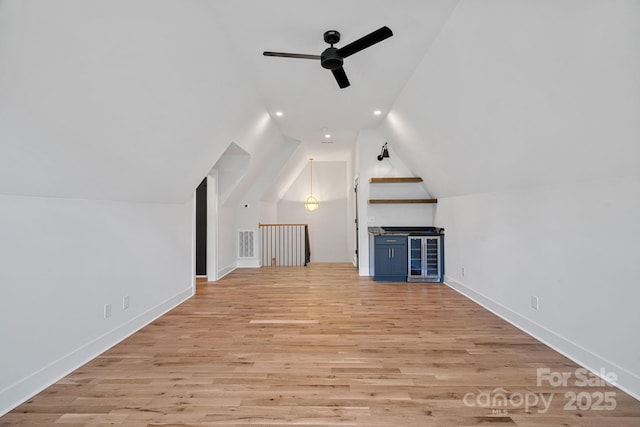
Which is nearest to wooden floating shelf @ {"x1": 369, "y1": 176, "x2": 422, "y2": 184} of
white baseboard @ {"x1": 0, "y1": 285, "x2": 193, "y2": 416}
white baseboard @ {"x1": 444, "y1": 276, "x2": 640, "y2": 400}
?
white baseboard @ {"x1": 444, "y1": 276, "x2": 640, "y2": 400}

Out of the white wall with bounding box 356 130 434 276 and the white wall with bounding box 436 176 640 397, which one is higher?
the white wall with bounding box 356 130 434 276

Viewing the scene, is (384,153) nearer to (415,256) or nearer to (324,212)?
(415,256)

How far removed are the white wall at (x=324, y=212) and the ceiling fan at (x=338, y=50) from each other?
722 cm

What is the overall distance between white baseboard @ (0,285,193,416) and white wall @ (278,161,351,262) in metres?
6.95

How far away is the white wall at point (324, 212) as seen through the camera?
33.3 ft

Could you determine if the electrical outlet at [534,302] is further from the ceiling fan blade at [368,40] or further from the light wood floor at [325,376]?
the ceiling fan blade at [368,40]

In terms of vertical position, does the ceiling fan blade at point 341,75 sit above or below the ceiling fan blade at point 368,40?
below

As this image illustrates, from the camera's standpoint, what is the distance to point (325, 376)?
2.26 metres

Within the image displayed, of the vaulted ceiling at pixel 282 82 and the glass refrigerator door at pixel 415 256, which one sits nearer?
the vaulted ceiling at pixel 282 82


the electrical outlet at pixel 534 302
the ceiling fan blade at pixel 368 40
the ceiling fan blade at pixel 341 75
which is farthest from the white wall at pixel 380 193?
the ceiling fan blade at pixel 368 40

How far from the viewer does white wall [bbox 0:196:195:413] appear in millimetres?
1936

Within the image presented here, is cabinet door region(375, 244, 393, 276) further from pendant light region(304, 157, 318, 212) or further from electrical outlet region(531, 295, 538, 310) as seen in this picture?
pendant light region(304, 157, 318, 212)

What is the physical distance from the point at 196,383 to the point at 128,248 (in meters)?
1.72

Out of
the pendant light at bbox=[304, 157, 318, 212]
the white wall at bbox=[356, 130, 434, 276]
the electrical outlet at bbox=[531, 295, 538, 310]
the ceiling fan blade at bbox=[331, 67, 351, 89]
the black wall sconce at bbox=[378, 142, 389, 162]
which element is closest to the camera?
the ceiling fan blade at bbox=[331, 67, 351, 89]
